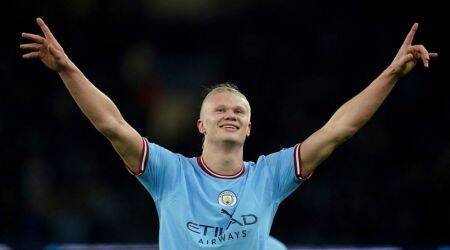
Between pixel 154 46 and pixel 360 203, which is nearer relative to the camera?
pixel 360 203

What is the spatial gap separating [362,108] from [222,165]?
0.93m

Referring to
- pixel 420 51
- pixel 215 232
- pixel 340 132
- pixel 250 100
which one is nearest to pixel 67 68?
pixel 215 232

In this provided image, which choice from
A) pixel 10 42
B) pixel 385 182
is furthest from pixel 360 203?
pixel 10 42

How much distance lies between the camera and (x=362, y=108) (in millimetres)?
5426

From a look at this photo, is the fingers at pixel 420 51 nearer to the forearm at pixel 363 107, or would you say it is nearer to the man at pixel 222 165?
the man at pixel 222 165

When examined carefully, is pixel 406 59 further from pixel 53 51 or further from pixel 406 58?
pixel 53 51

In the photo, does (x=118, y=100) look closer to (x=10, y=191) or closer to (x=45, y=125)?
(x=45, y=125)

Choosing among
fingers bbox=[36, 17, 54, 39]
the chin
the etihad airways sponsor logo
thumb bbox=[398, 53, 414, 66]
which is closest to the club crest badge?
the etihad airways sponsor logo

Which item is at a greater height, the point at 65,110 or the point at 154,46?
the point at 154,46

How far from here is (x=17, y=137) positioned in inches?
418

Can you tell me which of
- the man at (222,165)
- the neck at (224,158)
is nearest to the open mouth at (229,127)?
the man at (222,165)

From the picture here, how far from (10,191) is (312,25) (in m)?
4.37

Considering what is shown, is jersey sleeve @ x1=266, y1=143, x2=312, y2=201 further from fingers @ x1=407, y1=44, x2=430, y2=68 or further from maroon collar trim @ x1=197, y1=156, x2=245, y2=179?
fingers @ x1=407, y1=44, x2=430, y2=68

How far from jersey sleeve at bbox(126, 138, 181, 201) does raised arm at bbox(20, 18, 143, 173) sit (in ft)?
0.26
